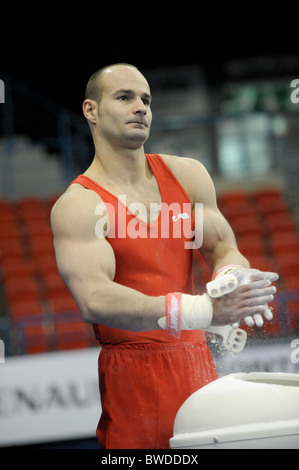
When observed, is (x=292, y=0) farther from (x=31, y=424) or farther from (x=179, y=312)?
(x=179, y=312)

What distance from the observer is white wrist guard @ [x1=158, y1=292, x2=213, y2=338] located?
1.87 m

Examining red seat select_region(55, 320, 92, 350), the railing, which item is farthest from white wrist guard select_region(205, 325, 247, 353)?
the railing

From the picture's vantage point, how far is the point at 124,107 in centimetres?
223

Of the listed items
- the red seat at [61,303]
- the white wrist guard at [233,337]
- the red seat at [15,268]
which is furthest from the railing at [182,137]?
the white wrist guard at [233,337]

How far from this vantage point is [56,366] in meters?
5.55

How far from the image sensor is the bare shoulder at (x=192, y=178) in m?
2.35

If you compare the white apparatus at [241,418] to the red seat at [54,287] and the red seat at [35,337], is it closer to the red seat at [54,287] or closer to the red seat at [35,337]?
the red seat at [35,337]

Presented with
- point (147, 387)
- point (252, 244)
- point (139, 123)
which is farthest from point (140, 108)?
point (252, 244)

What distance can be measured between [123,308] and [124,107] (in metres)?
0.65

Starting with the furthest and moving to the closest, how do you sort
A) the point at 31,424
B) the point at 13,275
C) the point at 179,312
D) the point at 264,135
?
the point at 264,135
the point at 13,275
the point at 31,424
the point at 179,312

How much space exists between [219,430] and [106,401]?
58cm

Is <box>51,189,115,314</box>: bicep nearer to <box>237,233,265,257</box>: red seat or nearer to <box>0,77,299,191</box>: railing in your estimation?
<box>237,233,265,257</box>: red seat

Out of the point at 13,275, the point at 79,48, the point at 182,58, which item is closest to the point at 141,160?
the point at 13,275

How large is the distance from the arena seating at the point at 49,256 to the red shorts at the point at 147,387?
307 centimetres
